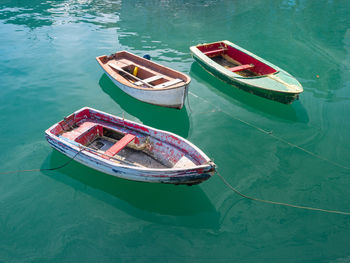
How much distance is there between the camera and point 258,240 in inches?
288

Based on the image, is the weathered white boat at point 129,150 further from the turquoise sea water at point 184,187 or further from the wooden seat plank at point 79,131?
the turquoise sea water at point 184,187

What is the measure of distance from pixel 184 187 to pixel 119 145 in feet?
10.1

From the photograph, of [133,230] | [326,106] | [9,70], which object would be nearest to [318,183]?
[326,106]

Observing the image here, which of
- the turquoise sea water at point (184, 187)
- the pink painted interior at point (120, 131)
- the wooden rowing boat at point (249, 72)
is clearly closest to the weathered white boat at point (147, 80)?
the turquoise sea water at point (184, 187)

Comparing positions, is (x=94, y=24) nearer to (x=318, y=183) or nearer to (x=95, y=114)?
(x=95, y=114)

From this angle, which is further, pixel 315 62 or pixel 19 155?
pixel 315 62

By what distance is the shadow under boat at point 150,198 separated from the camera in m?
7.89

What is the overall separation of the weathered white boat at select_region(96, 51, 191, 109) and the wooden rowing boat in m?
3.32

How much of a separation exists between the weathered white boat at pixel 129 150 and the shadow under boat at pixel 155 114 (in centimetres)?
211

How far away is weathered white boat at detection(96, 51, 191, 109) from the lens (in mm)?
11727

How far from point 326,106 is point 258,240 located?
9.81 meters

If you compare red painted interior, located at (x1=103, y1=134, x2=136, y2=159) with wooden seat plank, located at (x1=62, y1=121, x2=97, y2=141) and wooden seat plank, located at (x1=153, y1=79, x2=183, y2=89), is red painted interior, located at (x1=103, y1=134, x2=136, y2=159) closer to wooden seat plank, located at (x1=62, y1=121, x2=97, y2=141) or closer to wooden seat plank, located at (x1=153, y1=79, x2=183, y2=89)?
wooden seat plank, located at (x1=62, y1=121, x2=97, y2=141)

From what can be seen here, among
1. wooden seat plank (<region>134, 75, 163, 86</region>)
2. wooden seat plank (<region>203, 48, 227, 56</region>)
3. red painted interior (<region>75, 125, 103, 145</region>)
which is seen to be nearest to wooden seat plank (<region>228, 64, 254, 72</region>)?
wooden seat plank (<region>203, 48, 227, 56</region>)

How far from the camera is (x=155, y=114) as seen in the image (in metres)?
12.7
